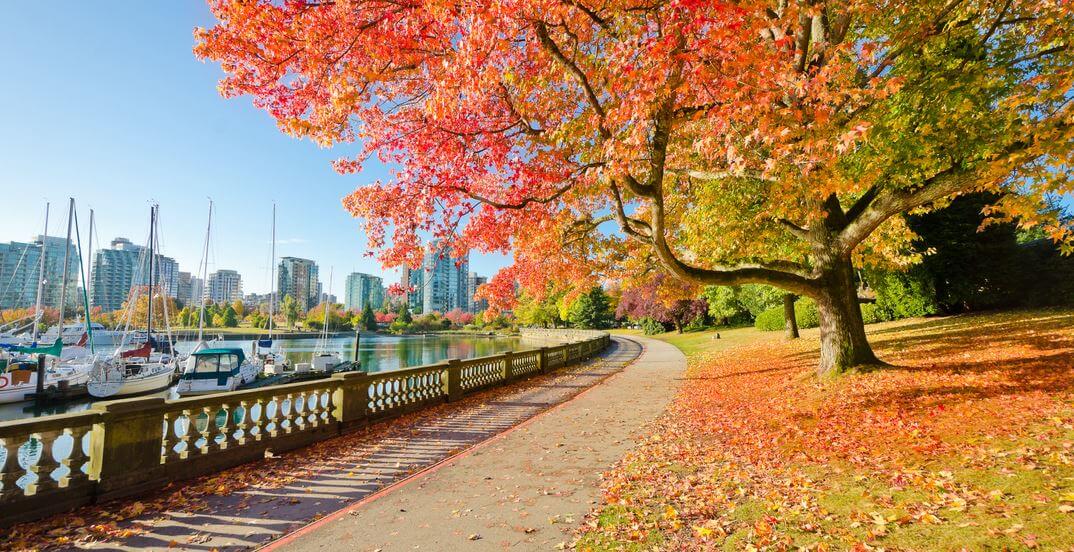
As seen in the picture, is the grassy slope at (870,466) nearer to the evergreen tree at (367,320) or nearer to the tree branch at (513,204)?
the tree branch at (513,204)

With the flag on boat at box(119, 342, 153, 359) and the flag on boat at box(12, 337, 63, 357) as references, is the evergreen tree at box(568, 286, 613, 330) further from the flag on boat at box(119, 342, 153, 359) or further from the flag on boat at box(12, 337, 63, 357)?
the flag on boat at box(12, 337, 63, 357)

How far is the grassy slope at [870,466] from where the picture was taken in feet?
13.5

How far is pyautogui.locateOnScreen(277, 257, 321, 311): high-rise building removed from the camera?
158875 mm

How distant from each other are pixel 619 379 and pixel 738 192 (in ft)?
27.7

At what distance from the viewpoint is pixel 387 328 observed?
Answer: 12325 centimetres

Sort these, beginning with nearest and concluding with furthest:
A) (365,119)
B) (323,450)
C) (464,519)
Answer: (464,519)
(323,450)
(365,119)

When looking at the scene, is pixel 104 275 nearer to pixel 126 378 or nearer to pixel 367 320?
pixel 367 320

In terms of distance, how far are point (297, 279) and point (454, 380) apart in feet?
566

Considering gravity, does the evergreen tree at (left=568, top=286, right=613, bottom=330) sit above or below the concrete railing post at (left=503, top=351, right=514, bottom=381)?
above

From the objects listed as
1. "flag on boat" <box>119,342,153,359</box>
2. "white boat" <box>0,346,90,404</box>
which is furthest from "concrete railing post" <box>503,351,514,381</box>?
"flag on boat" <box>119,342,153,359</box>

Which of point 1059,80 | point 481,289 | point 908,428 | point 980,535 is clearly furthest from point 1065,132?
point 481,289

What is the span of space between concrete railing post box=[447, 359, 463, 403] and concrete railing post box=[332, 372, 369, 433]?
326 centimetres

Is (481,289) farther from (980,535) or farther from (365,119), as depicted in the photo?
(980,535)

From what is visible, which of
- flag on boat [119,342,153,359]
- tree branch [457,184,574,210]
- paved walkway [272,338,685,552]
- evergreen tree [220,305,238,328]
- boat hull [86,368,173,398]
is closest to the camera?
paved walkway [272,338,685,552]
